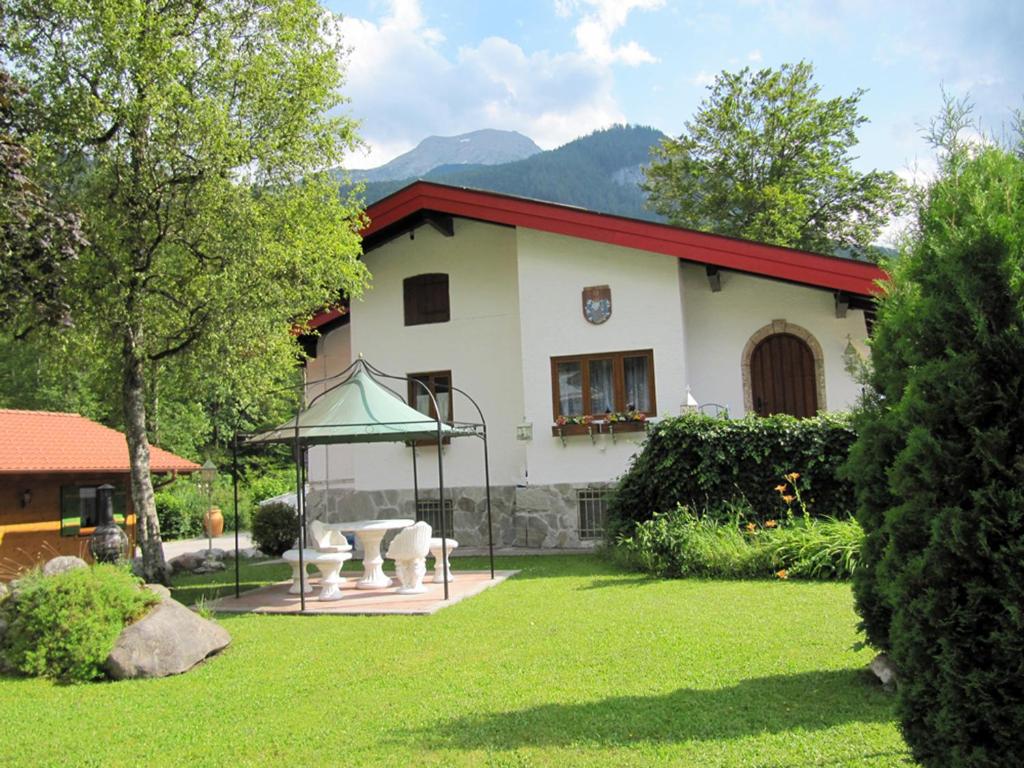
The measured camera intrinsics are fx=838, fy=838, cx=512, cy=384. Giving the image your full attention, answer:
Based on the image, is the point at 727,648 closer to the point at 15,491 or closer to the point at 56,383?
the point at 15,491

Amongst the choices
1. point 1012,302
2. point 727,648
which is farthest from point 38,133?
point 1012,302

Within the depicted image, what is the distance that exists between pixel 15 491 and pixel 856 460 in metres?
16.5

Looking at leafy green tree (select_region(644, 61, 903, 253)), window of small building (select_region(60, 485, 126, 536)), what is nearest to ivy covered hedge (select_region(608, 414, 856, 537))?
window of small building (select_region(60, 485, 126, 536))

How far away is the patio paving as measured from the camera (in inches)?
365

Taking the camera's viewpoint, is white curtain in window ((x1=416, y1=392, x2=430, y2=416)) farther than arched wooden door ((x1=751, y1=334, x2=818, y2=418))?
Yes

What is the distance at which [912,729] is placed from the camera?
3283 millimetres

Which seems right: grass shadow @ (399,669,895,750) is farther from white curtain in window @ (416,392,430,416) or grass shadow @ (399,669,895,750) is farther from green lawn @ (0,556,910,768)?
white curtain in window @ (416,392,430,416)

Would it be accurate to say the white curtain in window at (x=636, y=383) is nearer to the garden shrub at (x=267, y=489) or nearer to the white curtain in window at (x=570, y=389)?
the white curtain in window at (x=570, y=389)

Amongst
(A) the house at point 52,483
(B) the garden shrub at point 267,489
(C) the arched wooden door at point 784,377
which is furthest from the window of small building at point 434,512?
(B) the garden shrub at point 267,489

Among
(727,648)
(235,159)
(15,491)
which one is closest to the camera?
(727,648)

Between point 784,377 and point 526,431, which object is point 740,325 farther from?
point 526,431

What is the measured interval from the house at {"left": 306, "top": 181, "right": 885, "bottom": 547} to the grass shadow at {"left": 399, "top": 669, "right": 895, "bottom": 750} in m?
9.04

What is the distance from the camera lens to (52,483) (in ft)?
55.8

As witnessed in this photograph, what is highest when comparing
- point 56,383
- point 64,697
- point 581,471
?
point 56,383
